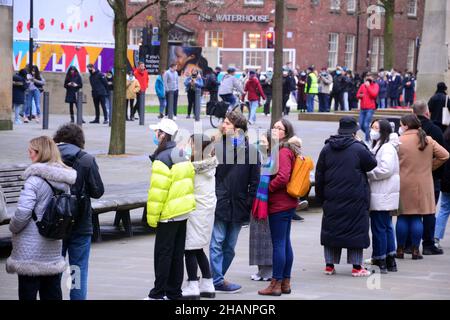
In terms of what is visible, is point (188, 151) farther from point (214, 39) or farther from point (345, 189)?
point (214, 39)

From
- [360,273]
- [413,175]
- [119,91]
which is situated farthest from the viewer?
[119,91]

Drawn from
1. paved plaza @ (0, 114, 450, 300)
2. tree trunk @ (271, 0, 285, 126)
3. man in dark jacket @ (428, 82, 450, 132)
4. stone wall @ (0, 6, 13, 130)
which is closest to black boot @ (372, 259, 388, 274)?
paved plaza @ (0, 114, 450, 300)

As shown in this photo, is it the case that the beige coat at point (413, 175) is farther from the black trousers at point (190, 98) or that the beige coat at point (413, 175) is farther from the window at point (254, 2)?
the window at point (254, 2)

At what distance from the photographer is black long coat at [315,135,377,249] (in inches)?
449

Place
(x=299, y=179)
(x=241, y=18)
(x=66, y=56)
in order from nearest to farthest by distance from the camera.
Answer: (x=299, y=179), (x=66, y=56), (x=241, y=18)

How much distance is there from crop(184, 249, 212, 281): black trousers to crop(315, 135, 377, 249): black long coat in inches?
70.5

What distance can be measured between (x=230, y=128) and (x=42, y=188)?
2.68 m

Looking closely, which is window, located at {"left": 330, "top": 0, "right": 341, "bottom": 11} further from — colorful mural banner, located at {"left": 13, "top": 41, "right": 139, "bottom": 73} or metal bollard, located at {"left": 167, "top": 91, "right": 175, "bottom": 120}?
metal bollard, located at {"left": 167, "top": 91, "right": 175, "bottom": 120}

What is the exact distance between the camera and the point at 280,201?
10.6 m

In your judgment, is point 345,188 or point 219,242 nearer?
point 219,242

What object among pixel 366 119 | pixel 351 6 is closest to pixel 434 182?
pixel 366 119

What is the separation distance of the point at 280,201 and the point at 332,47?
58.1 m

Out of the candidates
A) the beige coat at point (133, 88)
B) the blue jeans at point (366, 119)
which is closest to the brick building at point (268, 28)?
the beige coat at point (133, 88)
